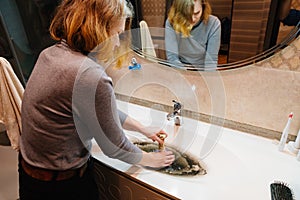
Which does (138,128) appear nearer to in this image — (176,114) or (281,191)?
(176,114)

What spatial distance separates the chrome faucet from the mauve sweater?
40cm

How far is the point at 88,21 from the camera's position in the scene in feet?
2.37

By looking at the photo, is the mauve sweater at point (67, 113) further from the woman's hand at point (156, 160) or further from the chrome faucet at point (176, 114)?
the chrome faucet at point (176, 114)

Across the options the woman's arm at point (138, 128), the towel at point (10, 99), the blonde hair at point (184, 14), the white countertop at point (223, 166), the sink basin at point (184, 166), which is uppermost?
the blonde hair at point (184, 14)

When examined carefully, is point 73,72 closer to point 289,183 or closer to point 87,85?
point 87,85

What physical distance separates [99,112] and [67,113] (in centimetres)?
12

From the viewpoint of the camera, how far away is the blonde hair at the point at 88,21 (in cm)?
72

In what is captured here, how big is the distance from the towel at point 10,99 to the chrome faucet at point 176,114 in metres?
0.82

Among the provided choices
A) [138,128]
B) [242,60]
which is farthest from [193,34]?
[138,128]

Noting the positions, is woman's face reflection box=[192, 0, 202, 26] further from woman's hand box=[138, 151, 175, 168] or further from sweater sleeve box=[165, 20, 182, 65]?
woman's hand box=[138, 151, 175, 168]

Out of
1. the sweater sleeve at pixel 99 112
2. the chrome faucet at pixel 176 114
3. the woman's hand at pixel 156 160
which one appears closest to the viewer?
the sweater sleeve at pixel 99 112

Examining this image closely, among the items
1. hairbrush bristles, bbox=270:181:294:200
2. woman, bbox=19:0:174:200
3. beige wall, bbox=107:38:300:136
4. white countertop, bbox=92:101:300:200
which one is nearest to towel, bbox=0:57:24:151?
woman, bbox=19:0:174:200

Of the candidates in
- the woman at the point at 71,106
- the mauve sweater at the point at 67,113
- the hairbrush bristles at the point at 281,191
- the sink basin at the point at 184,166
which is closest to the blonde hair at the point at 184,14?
the woman at the point at 71,106

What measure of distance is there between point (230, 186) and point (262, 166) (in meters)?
0.20
